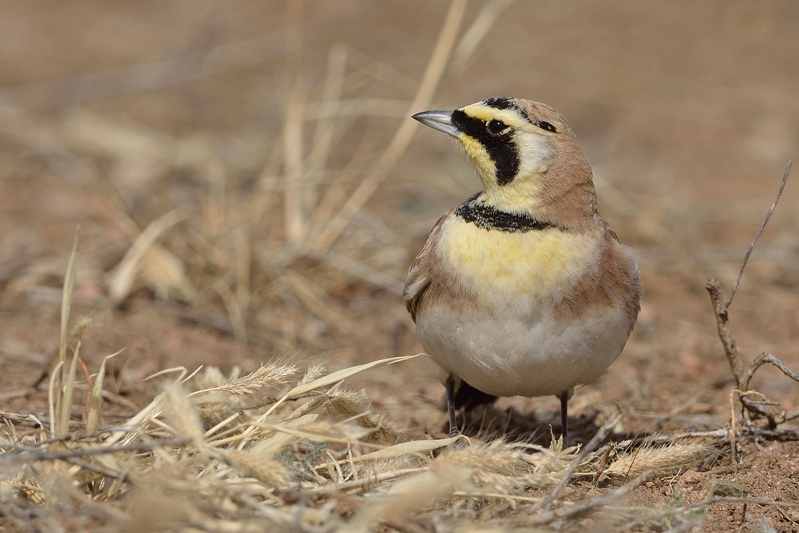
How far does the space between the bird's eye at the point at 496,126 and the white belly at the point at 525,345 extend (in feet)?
2.41

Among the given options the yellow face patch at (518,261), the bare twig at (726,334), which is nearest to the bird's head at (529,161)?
the yellow face patch at (518,261)

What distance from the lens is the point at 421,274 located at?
4051 mm

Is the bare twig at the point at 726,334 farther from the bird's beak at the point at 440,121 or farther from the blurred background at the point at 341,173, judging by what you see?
the bird's beak at the point at 440,121

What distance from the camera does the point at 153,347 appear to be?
5.64m

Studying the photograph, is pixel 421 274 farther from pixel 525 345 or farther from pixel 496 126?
pixel 496 126

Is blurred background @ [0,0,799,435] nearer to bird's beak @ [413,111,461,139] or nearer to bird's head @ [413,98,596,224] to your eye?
bird's head @ [413,98,596,224]

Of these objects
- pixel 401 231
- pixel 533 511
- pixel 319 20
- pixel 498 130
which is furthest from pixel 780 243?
pixel 319 20

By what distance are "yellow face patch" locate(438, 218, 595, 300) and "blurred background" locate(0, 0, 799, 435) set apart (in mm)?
994

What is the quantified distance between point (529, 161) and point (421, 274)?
2.13 ft

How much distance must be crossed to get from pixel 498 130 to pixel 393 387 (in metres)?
2.24

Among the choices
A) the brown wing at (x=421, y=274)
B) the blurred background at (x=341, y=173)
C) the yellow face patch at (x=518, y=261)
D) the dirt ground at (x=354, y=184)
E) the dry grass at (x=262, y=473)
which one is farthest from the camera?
the blurred background at (x=341, y=173)

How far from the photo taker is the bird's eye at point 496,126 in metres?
3.87

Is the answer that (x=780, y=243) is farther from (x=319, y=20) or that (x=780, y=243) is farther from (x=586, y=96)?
(x=319, y=20)

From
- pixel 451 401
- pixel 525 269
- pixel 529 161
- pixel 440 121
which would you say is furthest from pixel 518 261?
pixel 451 401
